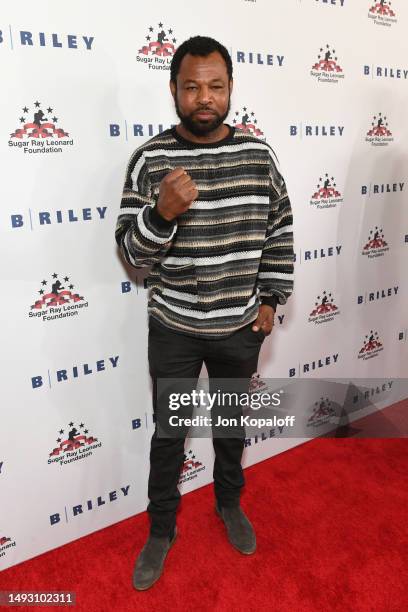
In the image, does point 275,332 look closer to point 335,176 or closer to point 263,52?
point 335,176

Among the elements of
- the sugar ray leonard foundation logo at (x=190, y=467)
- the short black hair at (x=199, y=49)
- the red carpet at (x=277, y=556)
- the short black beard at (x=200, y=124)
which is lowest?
the red carpet at (x=277, y=556)

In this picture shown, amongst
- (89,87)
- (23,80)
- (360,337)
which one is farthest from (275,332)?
(23,80)

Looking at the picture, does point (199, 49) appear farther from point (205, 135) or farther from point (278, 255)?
point (278, 255)

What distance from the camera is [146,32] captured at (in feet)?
5.36

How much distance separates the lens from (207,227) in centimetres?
147

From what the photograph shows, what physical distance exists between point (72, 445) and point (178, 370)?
0.51 m

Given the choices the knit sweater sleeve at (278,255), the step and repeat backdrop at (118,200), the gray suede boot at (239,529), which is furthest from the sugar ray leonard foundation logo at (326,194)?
the gray suede boot at (239,529)

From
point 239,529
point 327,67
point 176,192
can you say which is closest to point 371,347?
point 239,529

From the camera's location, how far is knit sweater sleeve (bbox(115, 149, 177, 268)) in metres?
1.35

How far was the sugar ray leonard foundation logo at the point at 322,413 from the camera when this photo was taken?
98.3 inches

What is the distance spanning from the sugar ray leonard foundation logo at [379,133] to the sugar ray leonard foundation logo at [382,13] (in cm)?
37

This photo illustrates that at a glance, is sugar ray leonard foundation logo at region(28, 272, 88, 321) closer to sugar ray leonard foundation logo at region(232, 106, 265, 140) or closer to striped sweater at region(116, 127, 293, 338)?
striped sweater at region(116, 127, 293, 338)

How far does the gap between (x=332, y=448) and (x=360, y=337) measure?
0.56m

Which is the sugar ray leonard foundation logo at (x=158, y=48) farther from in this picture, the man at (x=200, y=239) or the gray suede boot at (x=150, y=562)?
the gray suede boot at (x=150, y=562)
